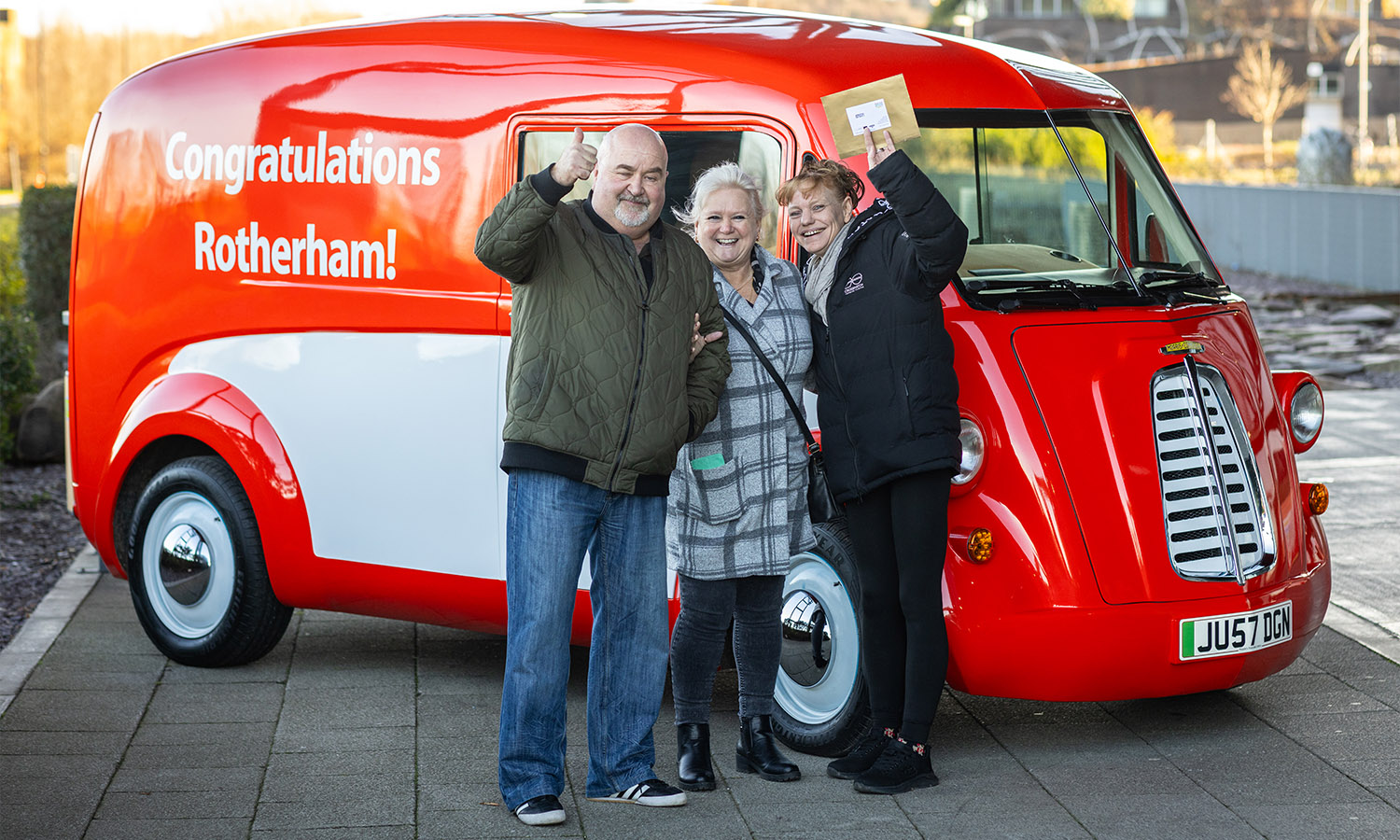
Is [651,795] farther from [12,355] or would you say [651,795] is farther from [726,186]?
[12,355]

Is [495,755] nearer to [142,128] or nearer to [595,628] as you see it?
[595,628]

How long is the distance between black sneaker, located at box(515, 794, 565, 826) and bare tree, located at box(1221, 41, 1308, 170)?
52115 mm

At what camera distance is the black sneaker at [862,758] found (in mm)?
4805

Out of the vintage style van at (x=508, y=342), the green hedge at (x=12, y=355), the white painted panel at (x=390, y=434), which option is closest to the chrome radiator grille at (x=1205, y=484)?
the vintage style van at (x=508, y=342)

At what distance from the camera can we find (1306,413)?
18.4 ft

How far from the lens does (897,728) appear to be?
479 cm

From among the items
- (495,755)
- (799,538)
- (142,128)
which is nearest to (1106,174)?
(799,538)

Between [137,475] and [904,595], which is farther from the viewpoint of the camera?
[137,475]

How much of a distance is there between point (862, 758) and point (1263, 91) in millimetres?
58144

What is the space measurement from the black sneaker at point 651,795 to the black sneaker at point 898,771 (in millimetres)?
525

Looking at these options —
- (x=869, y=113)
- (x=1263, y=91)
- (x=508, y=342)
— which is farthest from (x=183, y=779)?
(x=1263, y=91)

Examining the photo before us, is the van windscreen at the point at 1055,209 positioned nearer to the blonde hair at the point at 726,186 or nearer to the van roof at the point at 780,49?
the van roof at the point at 780,49

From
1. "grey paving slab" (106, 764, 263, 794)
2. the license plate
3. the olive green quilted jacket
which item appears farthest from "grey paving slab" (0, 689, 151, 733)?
the license plate

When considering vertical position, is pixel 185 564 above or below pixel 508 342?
below
